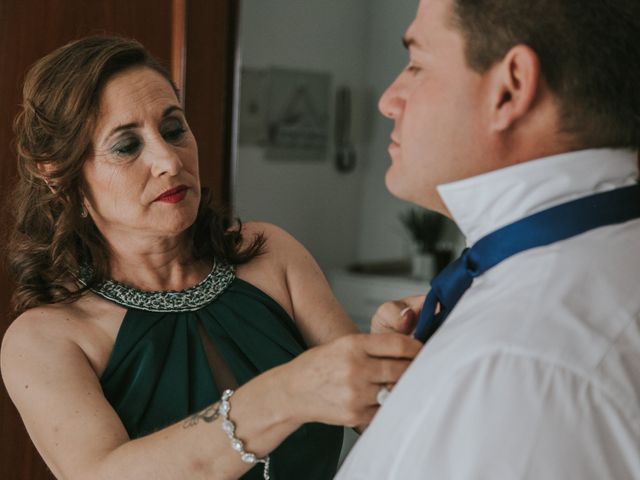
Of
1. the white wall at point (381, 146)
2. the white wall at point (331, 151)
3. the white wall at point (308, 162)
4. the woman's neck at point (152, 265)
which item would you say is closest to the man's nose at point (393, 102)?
the woman's neck at point (152, 265)

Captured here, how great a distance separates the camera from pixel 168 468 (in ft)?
4.04

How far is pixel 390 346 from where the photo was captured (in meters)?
0.96

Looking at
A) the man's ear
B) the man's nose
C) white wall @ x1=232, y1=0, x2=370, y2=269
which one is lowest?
white wall @ x1=232, y1=0, x2=370, y2=269

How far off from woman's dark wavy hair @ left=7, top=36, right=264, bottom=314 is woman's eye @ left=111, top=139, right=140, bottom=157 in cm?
5

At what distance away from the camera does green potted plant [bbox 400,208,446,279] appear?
4.43 m

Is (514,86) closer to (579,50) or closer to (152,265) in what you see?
(579,50)

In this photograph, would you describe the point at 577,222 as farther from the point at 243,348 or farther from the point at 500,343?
the point at 243,348

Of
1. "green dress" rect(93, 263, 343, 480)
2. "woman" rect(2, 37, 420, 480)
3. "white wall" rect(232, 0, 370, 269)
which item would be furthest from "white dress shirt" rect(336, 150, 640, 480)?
"white wall" rect(232, 0, 370, 269)

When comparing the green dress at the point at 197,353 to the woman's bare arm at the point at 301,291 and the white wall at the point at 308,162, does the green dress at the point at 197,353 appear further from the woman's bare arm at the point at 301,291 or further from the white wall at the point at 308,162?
the white wall at the point at 308,162

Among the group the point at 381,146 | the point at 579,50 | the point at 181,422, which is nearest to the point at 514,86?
the point at 579,50

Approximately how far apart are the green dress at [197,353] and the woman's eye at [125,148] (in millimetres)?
248

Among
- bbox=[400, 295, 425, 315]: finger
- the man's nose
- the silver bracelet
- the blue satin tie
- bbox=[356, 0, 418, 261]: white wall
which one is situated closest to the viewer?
the blue satin tie

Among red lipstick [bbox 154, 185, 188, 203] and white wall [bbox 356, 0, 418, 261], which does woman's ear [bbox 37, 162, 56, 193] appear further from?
white wall [bbox 356, 0, 418, 261]

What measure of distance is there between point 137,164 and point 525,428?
964 millimetres
